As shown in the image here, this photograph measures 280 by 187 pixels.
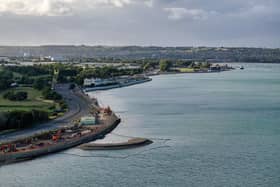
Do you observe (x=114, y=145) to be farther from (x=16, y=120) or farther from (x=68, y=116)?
(x=68, y=116)

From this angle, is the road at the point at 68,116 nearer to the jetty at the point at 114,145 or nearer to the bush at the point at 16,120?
the bush at the point at 16,120

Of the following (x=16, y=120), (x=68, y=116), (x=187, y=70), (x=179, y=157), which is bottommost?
(x=187, y=70)

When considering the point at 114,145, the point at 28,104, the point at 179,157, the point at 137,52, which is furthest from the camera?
the point at 137,52

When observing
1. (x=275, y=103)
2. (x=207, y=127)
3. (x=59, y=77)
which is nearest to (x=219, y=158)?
(x=207, y=127)

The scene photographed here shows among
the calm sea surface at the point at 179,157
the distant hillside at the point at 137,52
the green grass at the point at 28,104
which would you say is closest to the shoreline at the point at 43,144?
the calm sea surface at the point at 179,157

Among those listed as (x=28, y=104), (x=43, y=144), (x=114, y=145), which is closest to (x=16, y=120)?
(x=43, y=144)

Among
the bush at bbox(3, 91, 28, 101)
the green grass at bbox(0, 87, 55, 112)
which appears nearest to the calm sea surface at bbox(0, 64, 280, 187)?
the green grass at bbox(0, 87, 55, 112)
